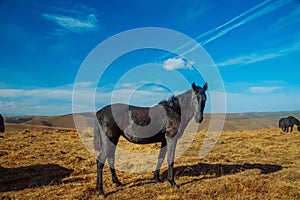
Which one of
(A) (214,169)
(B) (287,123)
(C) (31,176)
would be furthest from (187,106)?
(B) (287,123)

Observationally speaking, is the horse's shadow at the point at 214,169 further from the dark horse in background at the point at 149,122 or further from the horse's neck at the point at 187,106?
the horse's neck at the point at 187,106

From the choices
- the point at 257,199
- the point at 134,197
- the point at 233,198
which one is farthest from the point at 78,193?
the point at 257,199

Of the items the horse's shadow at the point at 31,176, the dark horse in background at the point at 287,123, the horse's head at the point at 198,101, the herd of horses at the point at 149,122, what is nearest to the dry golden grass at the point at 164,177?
the horse's shadow at the point at 31,176

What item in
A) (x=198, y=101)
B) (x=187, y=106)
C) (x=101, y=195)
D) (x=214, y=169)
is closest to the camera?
(x=101, y=195)

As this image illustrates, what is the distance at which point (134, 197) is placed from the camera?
24.4 ft

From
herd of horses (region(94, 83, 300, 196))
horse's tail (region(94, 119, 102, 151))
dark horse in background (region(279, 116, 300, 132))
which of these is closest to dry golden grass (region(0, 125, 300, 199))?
herd of horses (region(94, 83, 300, 196))

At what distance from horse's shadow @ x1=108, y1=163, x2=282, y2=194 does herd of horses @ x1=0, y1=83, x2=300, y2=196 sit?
70 cm

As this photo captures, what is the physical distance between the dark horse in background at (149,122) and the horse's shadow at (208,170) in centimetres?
75

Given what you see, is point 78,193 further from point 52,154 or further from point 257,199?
point 52,154

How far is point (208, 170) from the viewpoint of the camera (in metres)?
10.7

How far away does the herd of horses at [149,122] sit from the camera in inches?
335

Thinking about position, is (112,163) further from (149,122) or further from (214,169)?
(214,169)

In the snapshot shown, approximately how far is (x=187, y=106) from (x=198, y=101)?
0.63 meters

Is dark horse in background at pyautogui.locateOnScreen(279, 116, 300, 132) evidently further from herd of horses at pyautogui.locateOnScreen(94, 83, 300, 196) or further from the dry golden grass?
herd of horses at pyautogui.locateOnScreen(94, 83, 300, 196)
